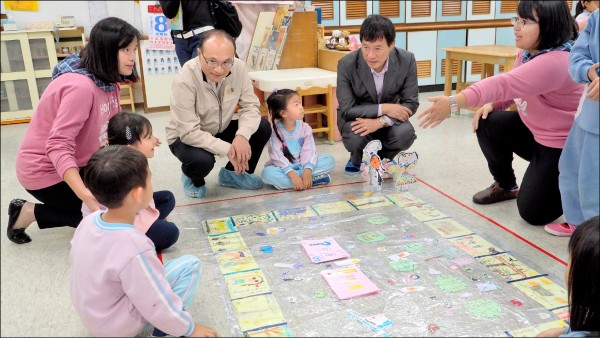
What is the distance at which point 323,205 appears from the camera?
236 centimetres

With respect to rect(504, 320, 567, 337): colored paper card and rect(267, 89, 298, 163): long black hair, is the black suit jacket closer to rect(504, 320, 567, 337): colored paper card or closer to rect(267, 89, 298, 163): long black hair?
rect(267, 89, 298, 163): long black hair

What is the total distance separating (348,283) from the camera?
1659 mm

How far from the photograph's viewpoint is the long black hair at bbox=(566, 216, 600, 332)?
102cm

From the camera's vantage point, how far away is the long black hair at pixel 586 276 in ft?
3.34

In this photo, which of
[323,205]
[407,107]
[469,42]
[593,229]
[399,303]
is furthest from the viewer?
[469,42]

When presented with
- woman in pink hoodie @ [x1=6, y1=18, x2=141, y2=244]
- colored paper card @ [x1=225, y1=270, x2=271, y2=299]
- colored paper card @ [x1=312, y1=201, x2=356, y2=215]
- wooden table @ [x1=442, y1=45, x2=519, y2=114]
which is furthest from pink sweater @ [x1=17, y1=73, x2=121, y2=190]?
wooden table @ [x1=442, y1=45, x2=519, y2=114]

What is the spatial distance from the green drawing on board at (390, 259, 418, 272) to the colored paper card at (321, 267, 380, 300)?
13cm

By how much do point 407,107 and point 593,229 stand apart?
1.72m

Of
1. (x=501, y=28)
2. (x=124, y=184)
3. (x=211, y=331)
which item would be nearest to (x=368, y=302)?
(x=211, y=331)

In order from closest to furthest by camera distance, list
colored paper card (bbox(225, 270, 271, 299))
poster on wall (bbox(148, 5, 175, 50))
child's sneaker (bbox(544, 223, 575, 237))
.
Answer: colored paper card (bbox(225, 270, 271, 299)) < child's sneaker (bbox(544, 223, 575, 237)) < poster on wall (bbox(148, 5, 175, 50))

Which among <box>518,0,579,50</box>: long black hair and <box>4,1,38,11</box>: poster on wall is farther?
<box>518,0,579,50</box>: long black hair

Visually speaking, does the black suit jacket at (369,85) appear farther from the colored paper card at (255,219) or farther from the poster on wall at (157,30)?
the poster on wall at (157,30)

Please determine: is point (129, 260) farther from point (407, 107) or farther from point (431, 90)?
point (431, 90)

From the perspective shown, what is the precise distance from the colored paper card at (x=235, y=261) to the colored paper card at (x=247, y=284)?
0.04 m
